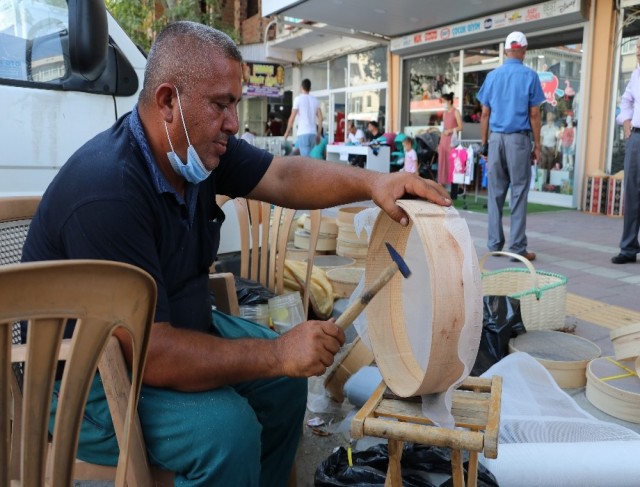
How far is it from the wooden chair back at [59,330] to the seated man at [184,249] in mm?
360

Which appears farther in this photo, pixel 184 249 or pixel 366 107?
pixel 366 107

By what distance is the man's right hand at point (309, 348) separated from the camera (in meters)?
1.41

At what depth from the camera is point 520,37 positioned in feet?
17.6

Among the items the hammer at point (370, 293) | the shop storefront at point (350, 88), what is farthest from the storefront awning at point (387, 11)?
the hammer at point (370, 293)

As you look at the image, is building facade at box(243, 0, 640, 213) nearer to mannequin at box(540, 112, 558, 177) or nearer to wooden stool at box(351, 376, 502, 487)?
mannequin at box(540, 112, 558, 177)

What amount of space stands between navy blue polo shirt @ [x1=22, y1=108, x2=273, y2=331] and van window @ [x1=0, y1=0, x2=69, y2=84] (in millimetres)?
1402

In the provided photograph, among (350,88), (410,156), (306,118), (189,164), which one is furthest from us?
(350,88)

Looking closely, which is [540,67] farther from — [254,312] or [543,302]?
[254,312]

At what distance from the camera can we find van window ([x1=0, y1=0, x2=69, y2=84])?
268 cm

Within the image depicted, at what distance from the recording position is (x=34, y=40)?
8.96 ft

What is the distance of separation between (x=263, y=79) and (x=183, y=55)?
14713 millimetres

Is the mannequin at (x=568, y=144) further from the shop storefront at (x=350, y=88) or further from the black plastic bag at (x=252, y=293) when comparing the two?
the black plastic bag at (x=252, y=293)

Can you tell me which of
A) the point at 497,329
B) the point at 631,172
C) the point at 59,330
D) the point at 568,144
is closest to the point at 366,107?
the point at 568,144

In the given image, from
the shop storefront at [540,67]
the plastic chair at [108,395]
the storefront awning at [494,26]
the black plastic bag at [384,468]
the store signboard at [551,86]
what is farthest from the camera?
the store signboard at [551,86]
